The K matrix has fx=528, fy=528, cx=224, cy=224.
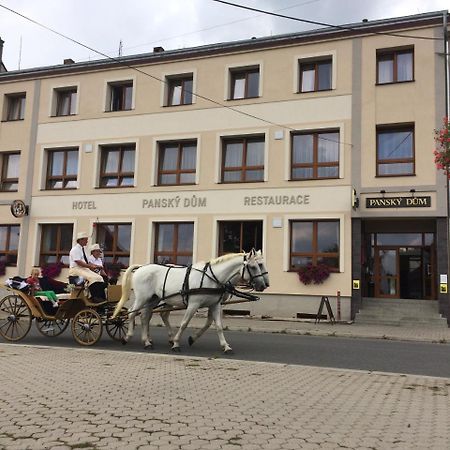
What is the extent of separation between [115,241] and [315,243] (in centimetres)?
838

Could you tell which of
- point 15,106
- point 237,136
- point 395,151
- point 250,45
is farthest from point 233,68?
point 15,106

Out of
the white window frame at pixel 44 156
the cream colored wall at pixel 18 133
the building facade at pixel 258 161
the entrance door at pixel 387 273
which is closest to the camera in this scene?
the building facade at pixel 258 161

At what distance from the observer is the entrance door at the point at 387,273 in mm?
20016

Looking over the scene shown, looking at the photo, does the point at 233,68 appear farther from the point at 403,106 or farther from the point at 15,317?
the point at 15,317

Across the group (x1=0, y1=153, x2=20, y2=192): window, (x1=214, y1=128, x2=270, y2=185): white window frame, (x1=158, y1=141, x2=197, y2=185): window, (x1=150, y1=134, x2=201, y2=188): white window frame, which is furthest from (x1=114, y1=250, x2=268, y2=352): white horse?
(x1=0, y1=153, x2=20, y2=192): window

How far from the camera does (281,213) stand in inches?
774

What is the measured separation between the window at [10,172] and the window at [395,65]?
1632cm

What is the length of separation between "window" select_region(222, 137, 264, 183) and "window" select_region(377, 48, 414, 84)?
5.08 metres

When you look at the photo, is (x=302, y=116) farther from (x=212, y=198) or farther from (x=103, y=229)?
(x=103, y=229)

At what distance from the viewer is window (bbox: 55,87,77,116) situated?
2411cm

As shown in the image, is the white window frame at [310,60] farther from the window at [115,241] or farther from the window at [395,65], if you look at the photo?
the window at [115,241]

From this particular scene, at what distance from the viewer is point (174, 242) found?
21344mm

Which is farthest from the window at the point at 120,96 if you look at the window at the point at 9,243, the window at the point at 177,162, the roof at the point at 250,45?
the window at the point at 9,243

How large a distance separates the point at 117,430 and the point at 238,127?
17.1 metres
